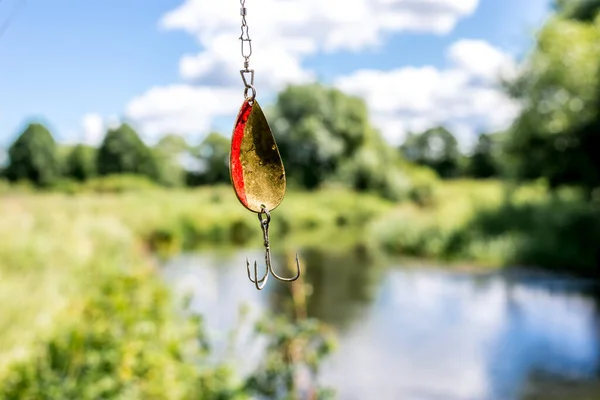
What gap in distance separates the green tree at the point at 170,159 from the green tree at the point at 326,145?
12.2 ft

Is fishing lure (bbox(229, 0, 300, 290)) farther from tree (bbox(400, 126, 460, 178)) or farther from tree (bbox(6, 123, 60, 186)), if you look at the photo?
tree (bbox(400, 126, 460, 178))

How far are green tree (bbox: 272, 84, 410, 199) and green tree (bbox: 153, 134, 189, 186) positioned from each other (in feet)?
12.2

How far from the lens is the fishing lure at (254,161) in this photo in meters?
0.72

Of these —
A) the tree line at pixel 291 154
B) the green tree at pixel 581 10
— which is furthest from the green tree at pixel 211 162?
the green tree at pixel 581 10

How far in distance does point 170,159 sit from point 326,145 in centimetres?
672

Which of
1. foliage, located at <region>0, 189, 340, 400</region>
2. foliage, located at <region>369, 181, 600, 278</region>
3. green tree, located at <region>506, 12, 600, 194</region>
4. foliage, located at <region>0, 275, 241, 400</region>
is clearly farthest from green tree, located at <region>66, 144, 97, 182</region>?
foliage, located at <region>0, 275, 241, 400</region>

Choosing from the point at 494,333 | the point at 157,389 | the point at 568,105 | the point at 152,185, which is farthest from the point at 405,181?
the point at 157,389

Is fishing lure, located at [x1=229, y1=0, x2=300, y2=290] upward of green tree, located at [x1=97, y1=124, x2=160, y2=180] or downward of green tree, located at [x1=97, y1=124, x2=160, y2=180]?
downward

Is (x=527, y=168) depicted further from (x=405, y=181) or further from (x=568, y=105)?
(x=405, y=181)

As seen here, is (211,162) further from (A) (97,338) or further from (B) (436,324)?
(A) (97,338)

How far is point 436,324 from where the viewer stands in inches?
350

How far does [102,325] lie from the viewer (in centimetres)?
325

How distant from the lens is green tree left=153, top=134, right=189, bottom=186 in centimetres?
2072

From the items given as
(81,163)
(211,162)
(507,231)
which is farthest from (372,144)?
(507,231)
